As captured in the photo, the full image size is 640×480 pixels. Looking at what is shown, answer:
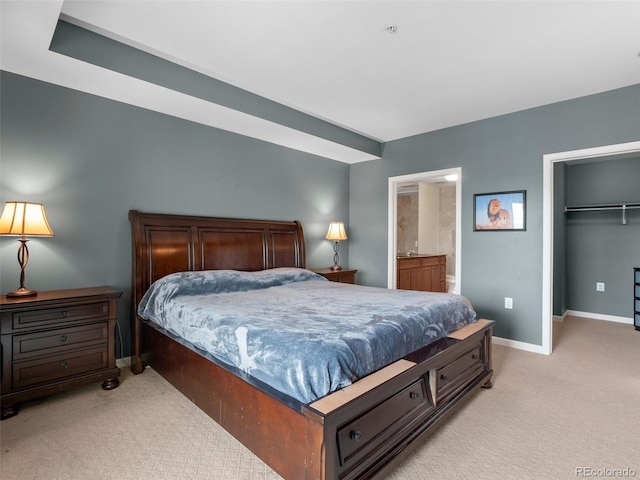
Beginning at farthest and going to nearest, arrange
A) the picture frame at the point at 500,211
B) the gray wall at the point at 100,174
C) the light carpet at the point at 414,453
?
the picture frame at the point at 500,211
the gray wall at the point at 100,174
the light carpet at the point at 414,453

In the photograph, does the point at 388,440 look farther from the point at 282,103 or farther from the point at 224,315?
the point at 282,103

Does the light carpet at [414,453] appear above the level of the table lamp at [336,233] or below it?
below

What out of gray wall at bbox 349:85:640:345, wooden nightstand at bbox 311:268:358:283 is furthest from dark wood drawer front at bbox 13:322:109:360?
gray wall at bbox 349:85:640:345

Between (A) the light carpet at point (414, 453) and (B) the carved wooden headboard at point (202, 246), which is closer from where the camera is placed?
(A) the light carpet at point (414, 453)

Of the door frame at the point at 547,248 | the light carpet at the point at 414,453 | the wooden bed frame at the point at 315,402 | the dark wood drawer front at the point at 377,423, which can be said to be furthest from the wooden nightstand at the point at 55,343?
the door frame at the point at 547,248

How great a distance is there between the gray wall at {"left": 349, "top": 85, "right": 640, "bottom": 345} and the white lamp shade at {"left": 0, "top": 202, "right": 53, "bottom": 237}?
4.02 metres

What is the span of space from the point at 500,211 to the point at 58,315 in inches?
167

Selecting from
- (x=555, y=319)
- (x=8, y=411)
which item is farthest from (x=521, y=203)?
(x=8, y=411)

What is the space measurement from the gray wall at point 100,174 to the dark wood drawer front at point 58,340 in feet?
1.72

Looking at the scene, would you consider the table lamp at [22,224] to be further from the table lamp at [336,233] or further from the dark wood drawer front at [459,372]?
the table lamp at [336,233]

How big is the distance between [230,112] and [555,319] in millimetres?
5192

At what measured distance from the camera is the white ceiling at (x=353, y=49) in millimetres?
2109

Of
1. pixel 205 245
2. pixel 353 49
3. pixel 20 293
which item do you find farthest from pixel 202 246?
pixel 353 49

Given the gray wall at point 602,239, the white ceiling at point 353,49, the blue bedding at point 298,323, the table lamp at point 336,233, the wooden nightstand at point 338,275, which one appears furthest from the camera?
the gray wall at point 602,239
